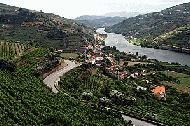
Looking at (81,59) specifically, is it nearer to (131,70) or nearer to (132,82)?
(131,70)

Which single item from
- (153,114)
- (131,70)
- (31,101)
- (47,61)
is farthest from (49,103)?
(131,70)

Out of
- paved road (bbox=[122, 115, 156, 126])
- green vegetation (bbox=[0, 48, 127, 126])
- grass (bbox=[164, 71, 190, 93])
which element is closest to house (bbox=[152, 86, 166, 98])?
grass (bbox=[164, 71, 190, 93])

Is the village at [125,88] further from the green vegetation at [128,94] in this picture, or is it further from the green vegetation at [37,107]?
the green vegetation at [37,107]

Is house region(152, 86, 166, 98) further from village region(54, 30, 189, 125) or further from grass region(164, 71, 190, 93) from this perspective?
grass region(164, 71, 190, 93)

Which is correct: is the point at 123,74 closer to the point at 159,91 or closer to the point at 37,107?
the point at 159,91

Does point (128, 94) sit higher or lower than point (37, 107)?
lower

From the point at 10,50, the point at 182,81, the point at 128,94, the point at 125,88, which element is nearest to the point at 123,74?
the point at 182,81
